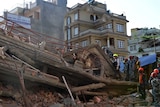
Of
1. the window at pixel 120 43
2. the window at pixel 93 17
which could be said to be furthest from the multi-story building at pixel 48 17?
the window at pixel 120 43

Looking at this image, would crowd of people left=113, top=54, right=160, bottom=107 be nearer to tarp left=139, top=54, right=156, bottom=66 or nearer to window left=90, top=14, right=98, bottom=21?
tarp left=139, top=54, right=156, bottom=66

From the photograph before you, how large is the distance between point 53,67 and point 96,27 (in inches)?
1262

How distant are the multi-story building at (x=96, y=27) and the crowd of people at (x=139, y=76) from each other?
2403cm

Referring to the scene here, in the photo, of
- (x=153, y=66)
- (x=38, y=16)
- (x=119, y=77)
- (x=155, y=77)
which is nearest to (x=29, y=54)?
(x=155, y=77)

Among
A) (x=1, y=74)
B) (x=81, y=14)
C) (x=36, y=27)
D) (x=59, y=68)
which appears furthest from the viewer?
(x=81, y=14)

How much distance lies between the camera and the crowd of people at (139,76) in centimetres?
1089

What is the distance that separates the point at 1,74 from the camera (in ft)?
34.5

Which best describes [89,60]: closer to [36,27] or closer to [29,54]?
[29,54]

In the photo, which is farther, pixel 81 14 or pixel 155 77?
pixel 81 14

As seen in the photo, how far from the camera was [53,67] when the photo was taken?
11922 millimetres

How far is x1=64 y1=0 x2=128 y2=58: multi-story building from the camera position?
4025 cm

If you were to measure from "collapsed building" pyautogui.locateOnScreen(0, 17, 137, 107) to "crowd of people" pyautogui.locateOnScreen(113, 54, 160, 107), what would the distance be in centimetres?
37

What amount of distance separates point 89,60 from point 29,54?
164 inches

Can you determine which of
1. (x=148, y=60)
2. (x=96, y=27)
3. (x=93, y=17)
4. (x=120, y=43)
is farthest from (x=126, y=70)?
(x=93, y=17)
